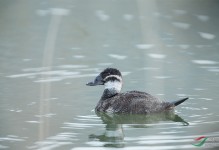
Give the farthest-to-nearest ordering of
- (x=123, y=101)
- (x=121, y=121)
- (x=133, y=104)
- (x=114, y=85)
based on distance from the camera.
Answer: (x=114, y=85)
(x=123, y=101)
(x=133, y=104)
(x=121, y=121)

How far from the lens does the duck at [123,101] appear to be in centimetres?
1184

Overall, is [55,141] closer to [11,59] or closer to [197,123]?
[197,123]

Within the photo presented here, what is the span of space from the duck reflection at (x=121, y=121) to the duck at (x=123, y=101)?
10 centimetres

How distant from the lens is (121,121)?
11.7 meters

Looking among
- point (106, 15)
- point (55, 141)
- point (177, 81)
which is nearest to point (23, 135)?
point (55, 141)

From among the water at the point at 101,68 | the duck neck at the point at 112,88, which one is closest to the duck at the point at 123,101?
the duck neck at the point at 112,88

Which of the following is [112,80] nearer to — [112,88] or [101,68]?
[112,88]

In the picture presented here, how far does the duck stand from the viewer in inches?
466

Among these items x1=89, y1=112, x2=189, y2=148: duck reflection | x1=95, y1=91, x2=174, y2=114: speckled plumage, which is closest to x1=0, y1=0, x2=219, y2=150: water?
x1=89, y1=112, x2=189, y2=148: duck reflection

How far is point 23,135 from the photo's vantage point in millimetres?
10727

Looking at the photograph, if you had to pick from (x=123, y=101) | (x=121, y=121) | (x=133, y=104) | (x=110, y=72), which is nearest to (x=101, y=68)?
Answer: (x=110, y=72)

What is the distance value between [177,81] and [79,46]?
155 inches

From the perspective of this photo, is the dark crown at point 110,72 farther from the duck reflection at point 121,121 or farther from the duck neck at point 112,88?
the duck reflection at point 121,121

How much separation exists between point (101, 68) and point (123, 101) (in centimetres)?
312
